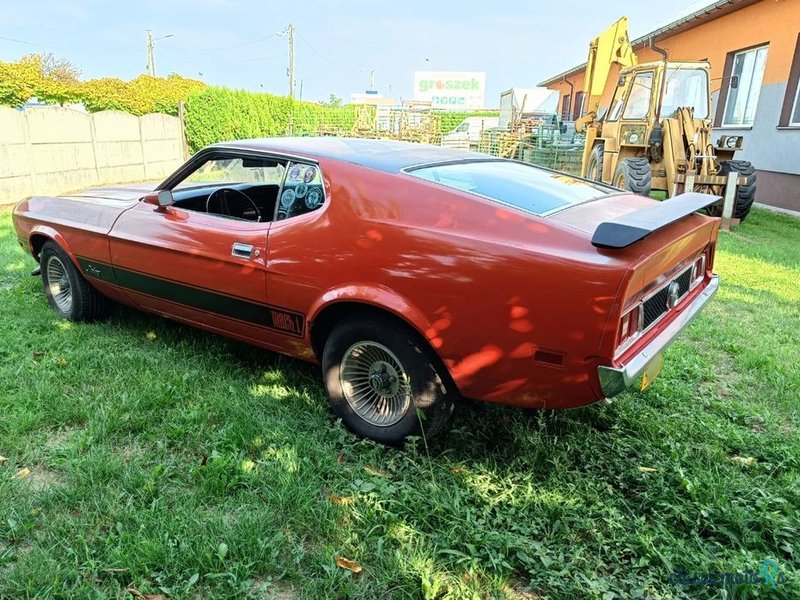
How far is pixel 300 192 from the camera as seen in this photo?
3.09 metres

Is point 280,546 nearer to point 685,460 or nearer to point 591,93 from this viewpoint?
point 685,460

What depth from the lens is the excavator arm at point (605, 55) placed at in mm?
11770

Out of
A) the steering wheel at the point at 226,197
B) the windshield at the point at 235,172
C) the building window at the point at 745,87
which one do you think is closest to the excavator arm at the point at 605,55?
the building window at the point at 745,87

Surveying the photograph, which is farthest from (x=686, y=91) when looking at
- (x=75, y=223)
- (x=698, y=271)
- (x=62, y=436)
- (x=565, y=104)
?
(x=565, y=104)

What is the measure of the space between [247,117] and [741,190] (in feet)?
53.0

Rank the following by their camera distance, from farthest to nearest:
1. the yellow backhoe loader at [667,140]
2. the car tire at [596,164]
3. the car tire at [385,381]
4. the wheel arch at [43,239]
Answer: the car tire at [596,164], the yellow backhoe loader at [667,140], the wheel arch at [43,239], the car tire at [385,381]

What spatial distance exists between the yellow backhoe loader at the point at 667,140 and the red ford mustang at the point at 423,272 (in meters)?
6.79

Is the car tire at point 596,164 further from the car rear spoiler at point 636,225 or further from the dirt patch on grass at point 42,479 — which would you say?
the dirt patch on grass at point 42,479

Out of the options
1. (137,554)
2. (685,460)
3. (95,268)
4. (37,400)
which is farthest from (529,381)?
(95,268)

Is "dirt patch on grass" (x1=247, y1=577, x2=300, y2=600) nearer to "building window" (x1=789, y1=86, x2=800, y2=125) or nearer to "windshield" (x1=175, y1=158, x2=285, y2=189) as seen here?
"windshield" (x1=175, y1=158, x2=285, y2=189)

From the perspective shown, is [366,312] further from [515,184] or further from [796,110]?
[796,110]

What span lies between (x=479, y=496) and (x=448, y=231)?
1.17m

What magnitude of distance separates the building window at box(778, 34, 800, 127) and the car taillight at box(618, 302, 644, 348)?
37.8ft

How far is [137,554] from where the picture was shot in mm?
2098
